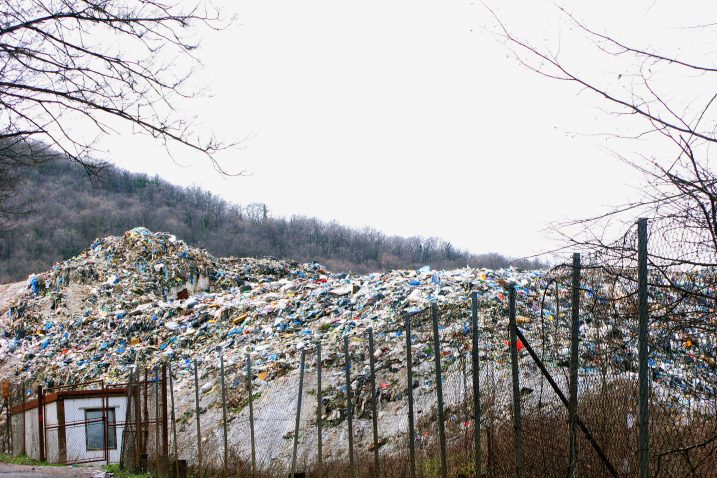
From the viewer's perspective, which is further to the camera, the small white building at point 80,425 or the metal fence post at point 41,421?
the small white building at point 80,425

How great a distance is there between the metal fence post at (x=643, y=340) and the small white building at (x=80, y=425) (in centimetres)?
1736

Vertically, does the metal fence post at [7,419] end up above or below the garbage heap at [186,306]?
below

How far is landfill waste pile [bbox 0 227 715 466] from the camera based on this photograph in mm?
8766

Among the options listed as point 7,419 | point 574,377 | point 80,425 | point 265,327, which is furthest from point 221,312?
point 574,377

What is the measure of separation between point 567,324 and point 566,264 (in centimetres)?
182

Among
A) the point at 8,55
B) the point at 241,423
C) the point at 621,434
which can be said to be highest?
the point at 8,55

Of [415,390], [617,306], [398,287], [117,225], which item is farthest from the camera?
[117,225]

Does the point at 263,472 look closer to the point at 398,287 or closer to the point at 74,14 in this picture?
the point at 74,14

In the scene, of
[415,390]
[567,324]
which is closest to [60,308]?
[415,390]

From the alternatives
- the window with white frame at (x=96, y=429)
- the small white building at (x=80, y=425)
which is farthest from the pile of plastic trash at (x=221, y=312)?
the window with white frame at (x=96, y=429)

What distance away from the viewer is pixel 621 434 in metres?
5.19

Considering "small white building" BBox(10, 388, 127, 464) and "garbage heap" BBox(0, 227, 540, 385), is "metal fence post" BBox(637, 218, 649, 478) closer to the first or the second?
"garbage heap" BBox(0, 227, 540, 385)

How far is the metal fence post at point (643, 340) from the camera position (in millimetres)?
4496

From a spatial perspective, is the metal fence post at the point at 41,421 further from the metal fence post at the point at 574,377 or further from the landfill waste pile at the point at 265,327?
the metal fence post at the point at 574,377
